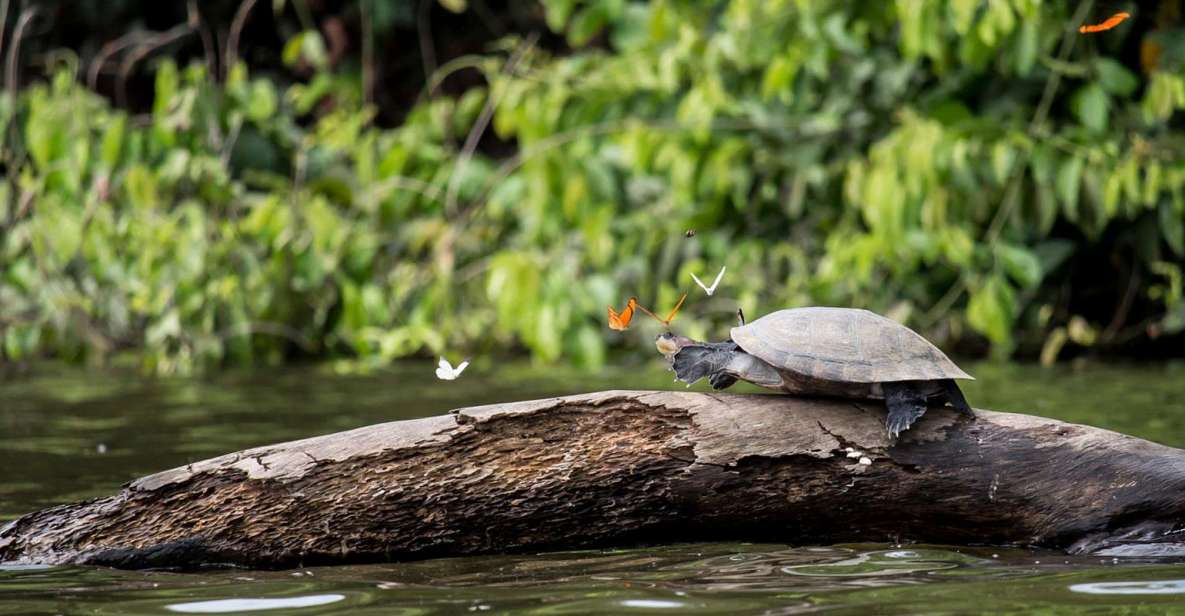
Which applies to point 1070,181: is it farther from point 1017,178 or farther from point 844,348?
point 844,348

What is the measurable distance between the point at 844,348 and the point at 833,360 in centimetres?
5

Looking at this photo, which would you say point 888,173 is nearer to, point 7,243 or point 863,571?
point 863,571

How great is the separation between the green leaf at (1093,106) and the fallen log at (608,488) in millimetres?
5135

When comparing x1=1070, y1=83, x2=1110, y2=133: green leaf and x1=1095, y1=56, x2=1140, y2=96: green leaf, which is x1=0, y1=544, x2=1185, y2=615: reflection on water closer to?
x1=1070, y1=83, x2=1110, y2=133: green leaf

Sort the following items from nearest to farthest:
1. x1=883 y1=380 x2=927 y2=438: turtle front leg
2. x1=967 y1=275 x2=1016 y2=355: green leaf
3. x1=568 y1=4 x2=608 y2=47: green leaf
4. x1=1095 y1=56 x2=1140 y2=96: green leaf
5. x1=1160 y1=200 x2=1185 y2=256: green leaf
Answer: x1=883 y1=380 x2=927 y2=438: turtle front leg < x1=967 y1=275 x2=1016 y2=355: green leaf < x1=1095 y1=56 x2=1140 y2=96: green leaf < x1=1160 y1=200 x2=1185 y2=256: green leaf < x1=568 y1=4 x2=608 y2=47: green leaf

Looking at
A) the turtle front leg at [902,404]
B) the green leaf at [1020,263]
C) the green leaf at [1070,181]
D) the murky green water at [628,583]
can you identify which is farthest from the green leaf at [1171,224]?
the turtle front leg at [902,404]

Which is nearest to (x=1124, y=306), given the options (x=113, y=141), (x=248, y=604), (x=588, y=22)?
(x=588, y=22)

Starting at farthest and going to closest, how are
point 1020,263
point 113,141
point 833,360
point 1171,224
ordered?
1. point 113,141
2. point 1171,224
3. point 1020,263
4. point 833,360

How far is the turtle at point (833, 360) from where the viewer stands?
3484mm

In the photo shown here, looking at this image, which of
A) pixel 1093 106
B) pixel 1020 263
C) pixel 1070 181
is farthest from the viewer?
pixel 1093 106

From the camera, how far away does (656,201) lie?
10.4m

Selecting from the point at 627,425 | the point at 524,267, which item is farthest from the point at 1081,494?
the point at 524,267

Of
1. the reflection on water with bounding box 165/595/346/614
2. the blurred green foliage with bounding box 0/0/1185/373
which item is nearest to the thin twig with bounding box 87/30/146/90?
the blurred green foliage with bounding box 0/0/1185/373

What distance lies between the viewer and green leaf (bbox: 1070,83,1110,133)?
8.22 m
